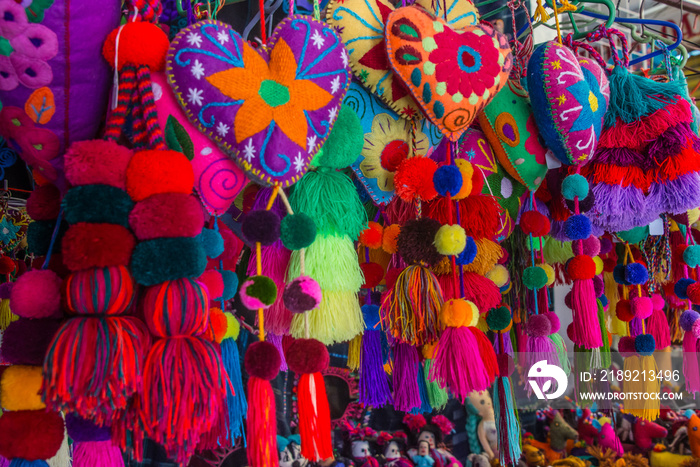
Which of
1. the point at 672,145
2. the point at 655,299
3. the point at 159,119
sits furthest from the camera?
the point at 655,299

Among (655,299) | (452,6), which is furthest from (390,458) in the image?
(452,6)

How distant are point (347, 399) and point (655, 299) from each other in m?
1.07

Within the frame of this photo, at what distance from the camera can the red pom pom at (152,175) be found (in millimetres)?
568

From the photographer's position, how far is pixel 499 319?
1072 mm

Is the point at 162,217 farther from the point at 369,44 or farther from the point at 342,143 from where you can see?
the point at 369,44

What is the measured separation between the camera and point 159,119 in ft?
2.17

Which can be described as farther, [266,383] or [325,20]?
[325,20]

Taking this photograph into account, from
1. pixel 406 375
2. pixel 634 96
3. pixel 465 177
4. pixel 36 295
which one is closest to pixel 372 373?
A: pixel 406 375

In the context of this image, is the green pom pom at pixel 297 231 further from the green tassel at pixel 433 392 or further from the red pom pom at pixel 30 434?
the green tassel at pixel 433 392

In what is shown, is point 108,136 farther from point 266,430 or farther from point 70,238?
point 266,430

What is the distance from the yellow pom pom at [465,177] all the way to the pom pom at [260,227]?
335 mm

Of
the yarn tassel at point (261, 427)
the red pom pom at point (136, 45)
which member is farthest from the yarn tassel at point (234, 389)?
the red pom pom at point (136, 45)

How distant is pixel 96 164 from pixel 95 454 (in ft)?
1.05

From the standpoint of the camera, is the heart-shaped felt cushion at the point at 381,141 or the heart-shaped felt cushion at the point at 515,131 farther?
the heart-shaped felt cushion at the point at 515,131
